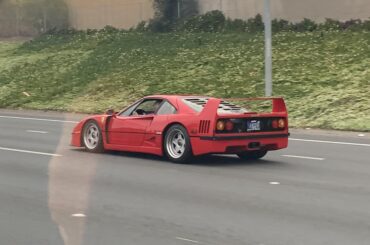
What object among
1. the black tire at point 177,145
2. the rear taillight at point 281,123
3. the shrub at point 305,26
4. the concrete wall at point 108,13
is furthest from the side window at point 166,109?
the concrete wall at point 108,13

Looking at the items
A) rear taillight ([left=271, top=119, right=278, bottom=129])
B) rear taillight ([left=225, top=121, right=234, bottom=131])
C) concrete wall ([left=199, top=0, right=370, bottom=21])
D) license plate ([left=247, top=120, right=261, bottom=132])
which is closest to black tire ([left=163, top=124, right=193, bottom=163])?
rear taillight ([left=225, top=121, right=234, bottom=131])

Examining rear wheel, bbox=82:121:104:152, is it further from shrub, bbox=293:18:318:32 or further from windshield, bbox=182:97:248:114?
shrub, bbox=293:18:318:32

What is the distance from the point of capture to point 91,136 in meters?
15.0

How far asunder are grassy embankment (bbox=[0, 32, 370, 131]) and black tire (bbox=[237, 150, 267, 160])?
290 inches

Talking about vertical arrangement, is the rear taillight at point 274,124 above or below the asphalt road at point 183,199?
above

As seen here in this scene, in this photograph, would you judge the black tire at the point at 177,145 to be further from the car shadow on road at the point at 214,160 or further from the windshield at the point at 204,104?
the windshield at the point at 204,104

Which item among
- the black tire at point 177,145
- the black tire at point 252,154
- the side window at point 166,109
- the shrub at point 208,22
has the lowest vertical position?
the black tire at point 252,154

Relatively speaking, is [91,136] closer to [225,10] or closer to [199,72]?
[199,72]

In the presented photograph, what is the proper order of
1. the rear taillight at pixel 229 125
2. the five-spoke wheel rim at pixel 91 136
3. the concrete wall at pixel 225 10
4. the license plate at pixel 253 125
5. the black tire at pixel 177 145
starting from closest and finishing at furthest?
the rear taillight at pixel 229 125 → the black tire at pixel 177 145 → the license plate at pixel 253 125 → the five-spoke wheel rim at pixel 91 136 → the concrete wall at pixel 225 10

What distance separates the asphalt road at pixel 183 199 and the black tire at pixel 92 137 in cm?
31

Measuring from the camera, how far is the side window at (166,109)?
531 inches

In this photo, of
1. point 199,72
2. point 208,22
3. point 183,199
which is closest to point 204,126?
point 183,199

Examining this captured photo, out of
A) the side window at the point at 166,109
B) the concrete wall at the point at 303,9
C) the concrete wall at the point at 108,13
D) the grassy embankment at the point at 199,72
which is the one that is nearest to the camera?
the side window at the point at 166,109

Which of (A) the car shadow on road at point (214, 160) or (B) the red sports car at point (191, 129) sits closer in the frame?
(B) the red sports car at point (191, 129)
